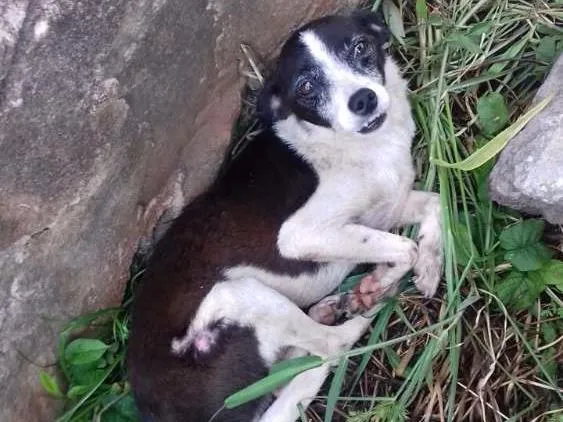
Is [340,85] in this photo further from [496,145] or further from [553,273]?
[553,273]

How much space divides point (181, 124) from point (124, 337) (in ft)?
3.22

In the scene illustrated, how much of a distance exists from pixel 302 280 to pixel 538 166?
113 cm

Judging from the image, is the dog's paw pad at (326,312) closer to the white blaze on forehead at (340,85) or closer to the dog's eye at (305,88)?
the white blaze on forehead at (340,85)

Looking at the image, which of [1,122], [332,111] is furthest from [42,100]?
[332,111]

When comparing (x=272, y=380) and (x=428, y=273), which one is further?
(x=428, y=273)

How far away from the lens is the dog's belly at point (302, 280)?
142 inches

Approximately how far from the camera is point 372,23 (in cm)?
368

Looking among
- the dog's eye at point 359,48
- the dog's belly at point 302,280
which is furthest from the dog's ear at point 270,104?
the dog's belly at point 302,280

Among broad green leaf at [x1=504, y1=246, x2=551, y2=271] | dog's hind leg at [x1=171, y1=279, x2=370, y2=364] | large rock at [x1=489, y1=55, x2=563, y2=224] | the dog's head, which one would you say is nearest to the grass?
broad green leaf at [x1=504, y1=246, x2=551, y2=271]

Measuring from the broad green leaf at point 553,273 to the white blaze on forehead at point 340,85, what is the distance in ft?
3.25

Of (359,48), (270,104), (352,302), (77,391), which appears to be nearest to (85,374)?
(77,391)

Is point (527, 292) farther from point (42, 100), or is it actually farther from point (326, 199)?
point (42, 100)

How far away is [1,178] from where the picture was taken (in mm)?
3035

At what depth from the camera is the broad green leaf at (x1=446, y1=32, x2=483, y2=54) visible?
3.72m
